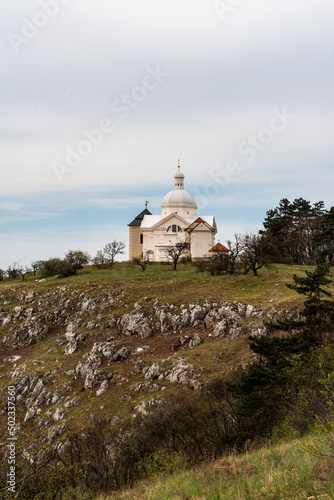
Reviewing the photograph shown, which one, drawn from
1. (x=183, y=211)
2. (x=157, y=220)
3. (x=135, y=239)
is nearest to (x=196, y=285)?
(x=183, y=211)

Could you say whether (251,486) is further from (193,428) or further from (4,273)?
(4,273)

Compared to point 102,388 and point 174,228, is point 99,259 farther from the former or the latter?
point 102,388

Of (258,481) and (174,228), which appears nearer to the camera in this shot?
(258,481)

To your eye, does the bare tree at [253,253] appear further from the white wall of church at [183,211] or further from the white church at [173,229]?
the white wall of church at [183,211]

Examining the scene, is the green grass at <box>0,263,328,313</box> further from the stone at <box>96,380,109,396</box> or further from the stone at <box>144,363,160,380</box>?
the stone at <box>96,380,109,396</box>

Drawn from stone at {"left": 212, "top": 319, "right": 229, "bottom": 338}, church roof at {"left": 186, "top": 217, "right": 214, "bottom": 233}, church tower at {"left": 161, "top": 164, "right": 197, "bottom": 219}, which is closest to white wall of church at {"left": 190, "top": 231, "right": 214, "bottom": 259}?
church roof at {"left": 186, "top": 217, "right": 214, "bottom": 233}

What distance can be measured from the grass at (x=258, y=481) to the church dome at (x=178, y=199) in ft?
221

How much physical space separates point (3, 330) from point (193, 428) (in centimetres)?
3037

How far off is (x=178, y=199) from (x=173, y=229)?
6.50 meters

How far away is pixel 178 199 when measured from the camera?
79375 millimetres

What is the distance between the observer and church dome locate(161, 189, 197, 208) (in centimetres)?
7912

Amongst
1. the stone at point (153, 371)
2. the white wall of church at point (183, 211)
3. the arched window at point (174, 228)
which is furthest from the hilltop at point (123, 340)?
the white wall of church at point (183, 211)

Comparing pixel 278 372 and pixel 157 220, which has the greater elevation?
A: pixel 157 220

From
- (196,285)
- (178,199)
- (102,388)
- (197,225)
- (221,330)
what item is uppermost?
(178,199)
